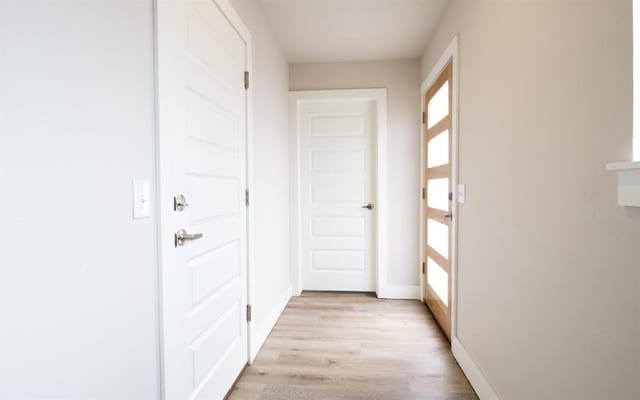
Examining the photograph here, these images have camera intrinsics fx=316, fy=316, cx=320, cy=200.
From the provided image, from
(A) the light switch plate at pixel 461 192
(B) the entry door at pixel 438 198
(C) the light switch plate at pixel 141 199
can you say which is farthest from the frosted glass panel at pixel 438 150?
(C) the light switch plate at pixel 141 199

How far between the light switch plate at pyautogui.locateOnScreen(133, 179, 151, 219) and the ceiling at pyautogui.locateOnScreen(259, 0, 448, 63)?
190 centimetres

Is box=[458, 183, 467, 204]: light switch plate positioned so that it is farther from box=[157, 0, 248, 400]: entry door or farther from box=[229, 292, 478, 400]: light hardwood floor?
box=[157, 0, 248, 400]: entry door

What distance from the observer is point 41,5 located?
2.44ft

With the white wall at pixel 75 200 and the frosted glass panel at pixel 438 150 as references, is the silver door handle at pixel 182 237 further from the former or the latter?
the frosted glass panel at pixel 438 150

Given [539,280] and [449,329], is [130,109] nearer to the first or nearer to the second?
[539,280]

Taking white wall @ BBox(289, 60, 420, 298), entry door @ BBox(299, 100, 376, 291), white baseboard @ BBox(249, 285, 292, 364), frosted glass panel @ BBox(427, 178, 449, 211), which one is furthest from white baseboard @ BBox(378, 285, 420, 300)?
white baseboard @ BBox(249, 285, 292, 364)

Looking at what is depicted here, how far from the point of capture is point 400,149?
3338 mm

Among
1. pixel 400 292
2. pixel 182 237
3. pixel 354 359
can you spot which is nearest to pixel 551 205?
pixel 182 237

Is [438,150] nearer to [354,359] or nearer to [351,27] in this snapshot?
[351,27]

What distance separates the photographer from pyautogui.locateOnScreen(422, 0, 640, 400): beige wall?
85 centimetres

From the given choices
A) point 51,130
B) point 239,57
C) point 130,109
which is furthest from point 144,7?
point 239,57

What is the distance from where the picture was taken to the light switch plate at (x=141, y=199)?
40.9 inches

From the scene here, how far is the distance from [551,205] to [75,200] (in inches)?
59.1

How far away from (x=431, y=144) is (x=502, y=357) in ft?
6.34
